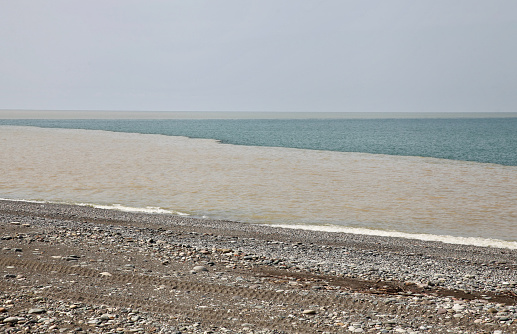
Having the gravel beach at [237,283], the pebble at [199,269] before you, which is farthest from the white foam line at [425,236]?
the pebble at [199,269]

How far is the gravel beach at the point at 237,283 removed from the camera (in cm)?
774

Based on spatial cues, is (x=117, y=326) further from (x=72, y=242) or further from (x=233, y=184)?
(x=233, y=184)

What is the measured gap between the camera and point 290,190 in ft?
89.5

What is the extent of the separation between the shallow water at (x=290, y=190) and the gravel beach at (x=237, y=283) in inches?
189

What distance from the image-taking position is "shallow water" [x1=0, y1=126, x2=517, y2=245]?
2031cm

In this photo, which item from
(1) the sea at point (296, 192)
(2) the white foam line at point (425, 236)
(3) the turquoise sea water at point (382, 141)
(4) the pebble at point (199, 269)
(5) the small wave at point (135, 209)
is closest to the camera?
(4) the pebble at point (199, 269)

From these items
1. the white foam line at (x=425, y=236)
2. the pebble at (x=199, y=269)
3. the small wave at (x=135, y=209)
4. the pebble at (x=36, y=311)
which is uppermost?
the pebble at (x=36, y=311)

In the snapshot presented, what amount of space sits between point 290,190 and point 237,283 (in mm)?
17669

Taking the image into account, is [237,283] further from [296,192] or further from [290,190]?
[290,190]

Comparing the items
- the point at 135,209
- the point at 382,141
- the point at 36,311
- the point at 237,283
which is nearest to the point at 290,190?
the point at 135,209

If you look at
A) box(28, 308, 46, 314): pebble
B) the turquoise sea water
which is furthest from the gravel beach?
the turquoise sea water

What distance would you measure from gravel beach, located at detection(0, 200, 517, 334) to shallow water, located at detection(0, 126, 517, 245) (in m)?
4.79

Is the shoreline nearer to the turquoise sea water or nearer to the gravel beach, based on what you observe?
the gravel beach

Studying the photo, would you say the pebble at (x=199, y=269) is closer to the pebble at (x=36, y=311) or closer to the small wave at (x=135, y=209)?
the pebble at (x=36, y=311)
